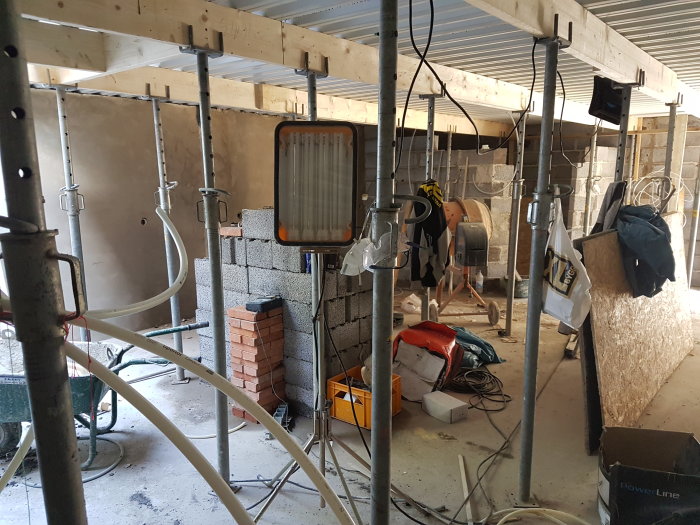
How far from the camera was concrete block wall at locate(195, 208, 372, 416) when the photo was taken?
3480 millimetres

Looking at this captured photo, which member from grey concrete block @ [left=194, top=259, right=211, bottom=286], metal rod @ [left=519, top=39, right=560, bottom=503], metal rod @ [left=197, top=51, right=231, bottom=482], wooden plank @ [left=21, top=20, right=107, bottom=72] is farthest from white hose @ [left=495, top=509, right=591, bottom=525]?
wooden plank @ [left=21, top=20, right=107, bottom=72]

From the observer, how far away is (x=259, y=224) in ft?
12.2

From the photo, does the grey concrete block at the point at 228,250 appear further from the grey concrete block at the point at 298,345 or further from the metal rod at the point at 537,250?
the metal rod at the point at 537,250

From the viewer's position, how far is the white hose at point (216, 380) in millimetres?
958

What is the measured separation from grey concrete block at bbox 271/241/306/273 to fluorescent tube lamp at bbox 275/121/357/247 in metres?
1.58

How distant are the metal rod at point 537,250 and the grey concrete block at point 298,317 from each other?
155 centimetres

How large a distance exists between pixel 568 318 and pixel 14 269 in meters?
2.28

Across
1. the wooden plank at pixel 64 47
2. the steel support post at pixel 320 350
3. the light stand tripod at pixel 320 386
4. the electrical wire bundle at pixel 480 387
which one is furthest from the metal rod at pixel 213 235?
the electrical wire bundle at pixel 480 387

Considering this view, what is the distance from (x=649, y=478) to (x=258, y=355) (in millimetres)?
2390

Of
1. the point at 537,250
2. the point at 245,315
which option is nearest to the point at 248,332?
the point at 245,315

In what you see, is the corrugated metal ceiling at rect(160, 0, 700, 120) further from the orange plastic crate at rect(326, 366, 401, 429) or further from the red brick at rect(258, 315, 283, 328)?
the orange plastic crate at rect(326, 366, 401, 429)

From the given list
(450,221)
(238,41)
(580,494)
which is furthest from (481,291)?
(238,41)

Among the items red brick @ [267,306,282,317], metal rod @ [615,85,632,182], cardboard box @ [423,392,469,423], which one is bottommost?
cardboard box @ [423,392,469,423]

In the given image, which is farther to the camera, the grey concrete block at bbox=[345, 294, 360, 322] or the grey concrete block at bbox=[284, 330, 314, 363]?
the grey concrete block at bbox=[345, 294, 360, 322]
